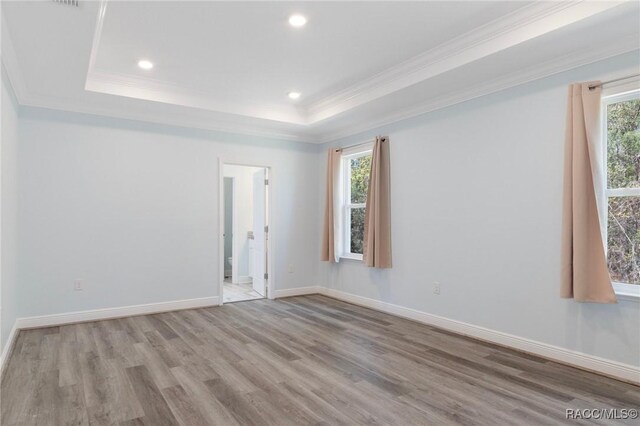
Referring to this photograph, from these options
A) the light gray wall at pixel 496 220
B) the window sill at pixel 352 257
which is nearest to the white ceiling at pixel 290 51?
the light gray wall at pixel 496 220

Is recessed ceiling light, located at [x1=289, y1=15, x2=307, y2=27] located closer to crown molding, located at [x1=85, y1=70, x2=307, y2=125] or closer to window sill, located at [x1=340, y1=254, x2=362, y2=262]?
crown molding, located at [x1=85, y1=70, x2=307, y2=125]

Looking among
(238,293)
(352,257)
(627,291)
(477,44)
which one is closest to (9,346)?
(238,293)

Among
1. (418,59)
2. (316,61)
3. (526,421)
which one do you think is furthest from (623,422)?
(316,61)

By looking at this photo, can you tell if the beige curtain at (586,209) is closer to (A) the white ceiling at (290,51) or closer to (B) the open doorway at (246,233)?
(A) the white ceiling at (290,51)

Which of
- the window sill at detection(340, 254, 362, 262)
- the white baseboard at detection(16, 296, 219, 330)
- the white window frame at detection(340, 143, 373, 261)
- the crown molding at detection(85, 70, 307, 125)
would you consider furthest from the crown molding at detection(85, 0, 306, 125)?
the white baseboard at detection(16, 296, 219, 330)

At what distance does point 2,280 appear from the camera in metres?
3.11

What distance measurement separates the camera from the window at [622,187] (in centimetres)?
295

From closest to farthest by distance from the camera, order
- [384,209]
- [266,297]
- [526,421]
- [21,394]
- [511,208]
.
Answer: [526,421] → [21,394] → [511,208] → [384,209] → [266,297]

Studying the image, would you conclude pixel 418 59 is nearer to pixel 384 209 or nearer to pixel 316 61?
pixel 316 61

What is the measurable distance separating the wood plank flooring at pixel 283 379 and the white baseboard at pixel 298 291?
166cm

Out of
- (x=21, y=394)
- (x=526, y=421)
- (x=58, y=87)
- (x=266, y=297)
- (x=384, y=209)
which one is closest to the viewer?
(x=526, y=421)

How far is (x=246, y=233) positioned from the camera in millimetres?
7434

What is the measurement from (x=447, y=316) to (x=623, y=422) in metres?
1.92

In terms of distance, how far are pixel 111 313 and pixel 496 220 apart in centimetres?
451
